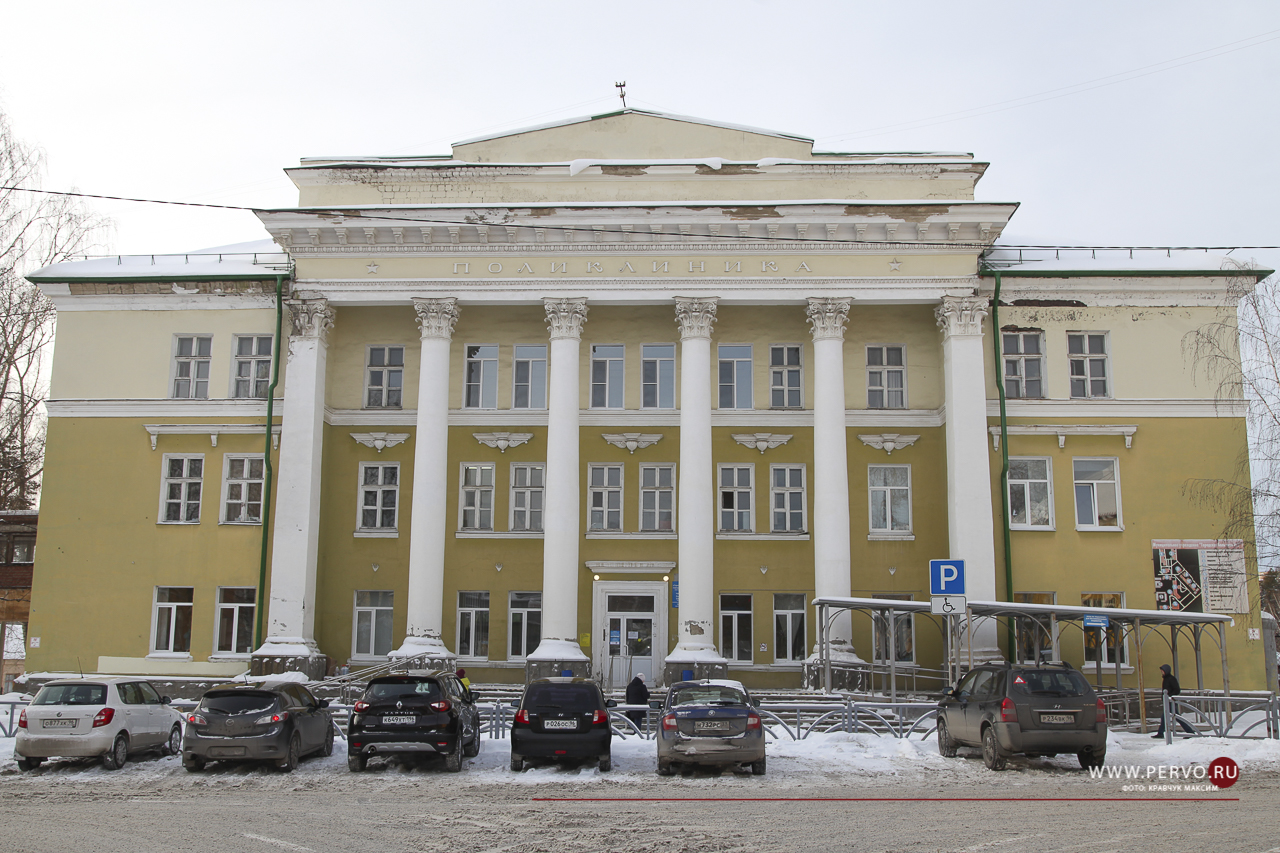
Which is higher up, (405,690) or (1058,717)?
(405,690)

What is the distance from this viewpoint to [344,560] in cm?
2962

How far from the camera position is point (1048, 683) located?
1572cm

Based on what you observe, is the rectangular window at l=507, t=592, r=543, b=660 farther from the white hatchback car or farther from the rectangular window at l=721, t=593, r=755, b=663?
the white hatchback car

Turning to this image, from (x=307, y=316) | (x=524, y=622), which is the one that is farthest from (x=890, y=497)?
(x=307, y=316)

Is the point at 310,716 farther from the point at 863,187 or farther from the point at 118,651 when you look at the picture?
the point at 863,187

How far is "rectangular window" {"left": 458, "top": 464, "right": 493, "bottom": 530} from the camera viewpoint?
97.9ft

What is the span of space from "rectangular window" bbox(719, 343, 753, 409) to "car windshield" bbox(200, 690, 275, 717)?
16.6 meters

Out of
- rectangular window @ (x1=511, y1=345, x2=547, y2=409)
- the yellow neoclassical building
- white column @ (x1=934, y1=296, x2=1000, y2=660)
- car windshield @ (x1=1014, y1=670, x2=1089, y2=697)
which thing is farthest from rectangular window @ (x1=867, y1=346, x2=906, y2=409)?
car windshield @ (x1=1014, y1=670, x2=1089, y2=697)

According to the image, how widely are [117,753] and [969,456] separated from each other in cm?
2001

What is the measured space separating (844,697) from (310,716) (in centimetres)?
1212

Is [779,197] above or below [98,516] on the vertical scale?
above

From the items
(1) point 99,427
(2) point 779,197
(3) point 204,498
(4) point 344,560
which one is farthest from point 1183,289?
(1) point 99,427

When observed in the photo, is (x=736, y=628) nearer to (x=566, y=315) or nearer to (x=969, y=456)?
(x=969, y=456)

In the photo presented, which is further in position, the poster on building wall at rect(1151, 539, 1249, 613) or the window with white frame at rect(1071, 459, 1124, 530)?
the window with white frame at rect(1071, 459, 1124, 530)
